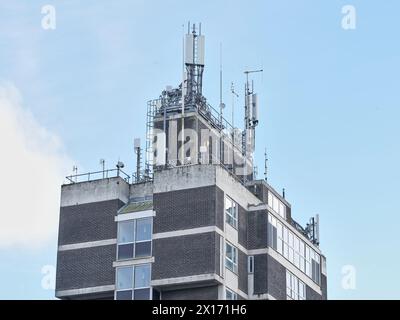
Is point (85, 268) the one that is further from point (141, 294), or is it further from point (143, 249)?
point (141, 294)

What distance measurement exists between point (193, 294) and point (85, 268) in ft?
32.0

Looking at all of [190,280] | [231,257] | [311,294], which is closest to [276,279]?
[231,257]

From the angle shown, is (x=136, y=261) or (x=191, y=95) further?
(x=191, y=95)

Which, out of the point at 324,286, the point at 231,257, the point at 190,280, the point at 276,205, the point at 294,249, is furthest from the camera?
the point at 324,286

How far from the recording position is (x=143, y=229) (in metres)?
89.4

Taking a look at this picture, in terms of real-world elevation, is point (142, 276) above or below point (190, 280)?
above

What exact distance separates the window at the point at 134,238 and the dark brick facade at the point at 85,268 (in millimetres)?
834

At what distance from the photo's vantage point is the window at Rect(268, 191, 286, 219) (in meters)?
95.2

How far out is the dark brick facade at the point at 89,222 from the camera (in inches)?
3580

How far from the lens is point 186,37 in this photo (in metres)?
98.7
